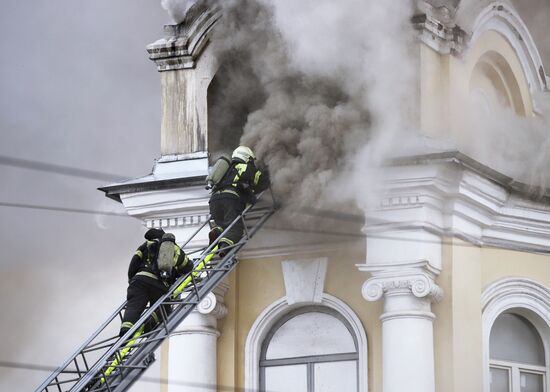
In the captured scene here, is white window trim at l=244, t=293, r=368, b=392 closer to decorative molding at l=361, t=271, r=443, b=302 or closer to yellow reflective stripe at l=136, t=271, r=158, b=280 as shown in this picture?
decorative molding at l=361, t=271, r=443, b=302

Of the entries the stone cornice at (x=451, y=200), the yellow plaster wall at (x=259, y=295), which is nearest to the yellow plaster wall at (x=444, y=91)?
the stone cornice at (x=451, y=200)

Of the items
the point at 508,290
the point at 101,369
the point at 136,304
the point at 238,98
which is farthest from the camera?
the point at 238,98

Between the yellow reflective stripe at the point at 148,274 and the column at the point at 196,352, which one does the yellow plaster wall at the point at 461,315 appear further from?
the yellow reflective stripe at the point at 148,274

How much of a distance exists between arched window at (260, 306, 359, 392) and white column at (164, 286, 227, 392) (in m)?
0.75

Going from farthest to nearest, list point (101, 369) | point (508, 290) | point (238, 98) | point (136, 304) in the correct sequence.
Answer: point (238, 98)
point (508, 290)
point (136, 304)
point (101, 369)

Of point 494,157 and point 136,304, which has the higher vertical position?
point 494,157

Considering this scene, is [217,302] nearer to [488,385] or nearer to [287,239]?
[287,239]

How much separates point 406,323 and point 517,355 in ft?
7.43

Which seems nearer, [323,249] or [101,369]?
[101,369]

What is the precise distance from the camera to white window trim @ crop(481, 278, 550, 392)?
68.8 ft

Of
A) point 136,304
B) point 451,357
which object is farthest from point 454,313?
point 136,304

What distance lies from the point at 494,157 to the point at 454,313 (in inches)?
104

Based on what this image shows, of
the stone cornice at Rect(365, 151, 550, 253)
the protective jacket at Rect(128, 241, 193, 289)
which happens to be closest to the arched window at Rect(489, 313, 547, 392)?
the stone cornice at Rect(365, 151, 550, 253)

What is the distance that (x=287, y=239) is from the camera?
21594mm
